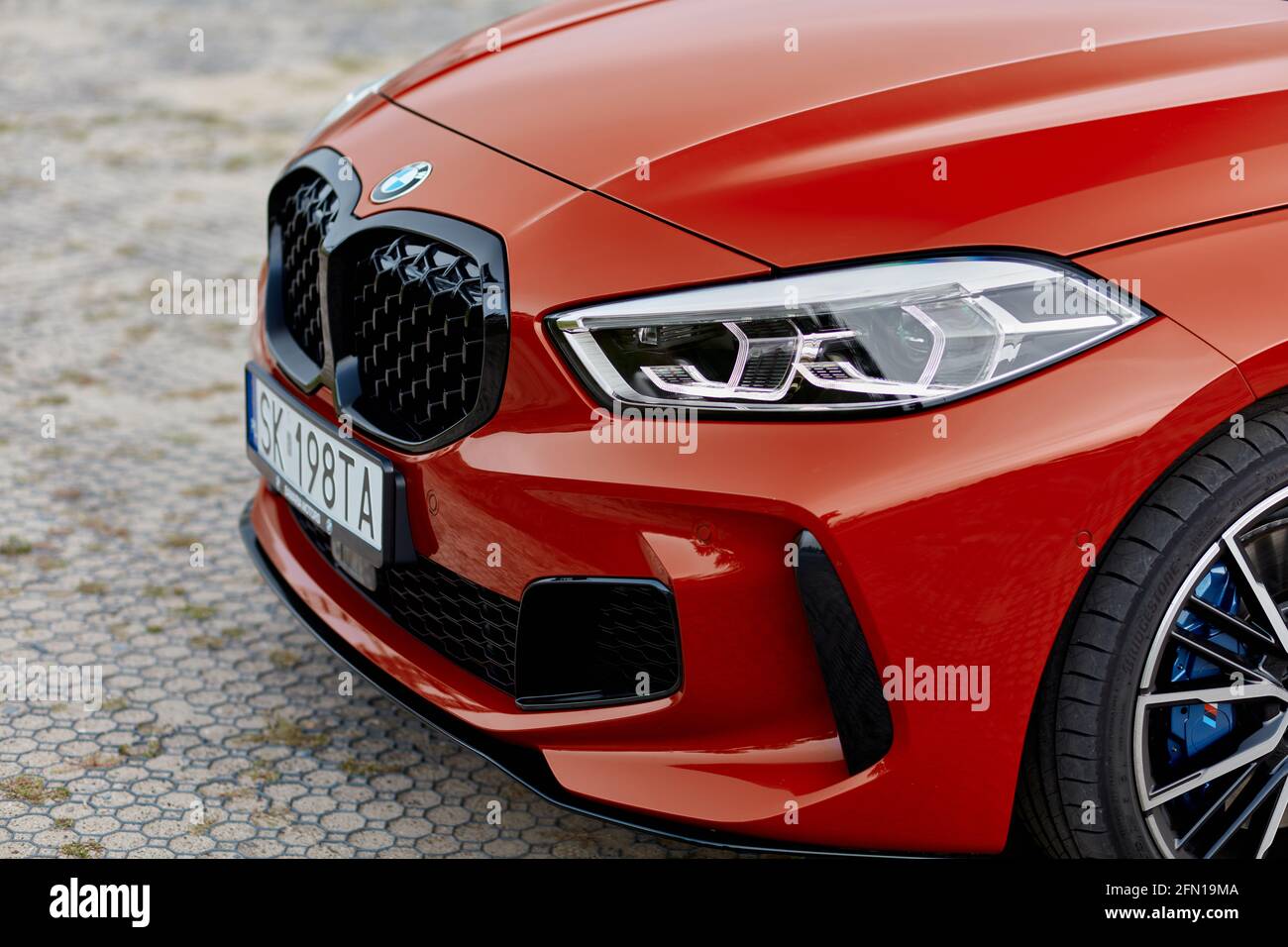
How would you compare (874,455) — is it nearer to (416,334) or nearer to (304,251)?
(416,334)

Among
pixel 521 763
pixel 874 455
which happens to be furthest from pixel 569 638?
pixel 874 455

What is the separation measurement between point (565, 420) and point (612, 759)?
0.49 metres

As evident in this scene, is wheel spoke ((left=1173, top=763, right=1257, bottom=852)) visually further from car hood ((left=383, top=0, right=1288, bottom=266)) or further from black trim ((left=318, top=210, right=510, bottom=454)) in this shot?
black trim ((left=318, top=210, right=510, bottom=454))

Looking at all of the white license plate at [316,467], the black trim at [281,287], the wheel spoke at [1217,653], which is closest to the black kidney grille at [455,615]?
the white license plate at [316,467]

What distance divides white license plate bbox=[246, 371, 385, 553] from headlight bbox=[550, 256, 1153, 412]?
0.49 metres

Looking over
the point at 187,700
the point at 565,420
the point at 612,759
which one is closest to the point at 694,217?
the point at 565,420

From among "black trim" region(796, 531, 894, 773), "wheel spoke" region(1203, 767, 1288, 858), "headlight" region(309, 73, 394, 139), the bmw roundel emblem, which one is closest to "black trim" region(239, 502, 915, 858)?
"black trim" region(796, 531, 894, 773)

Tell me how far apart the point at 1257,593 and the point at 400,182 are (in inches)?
58.0

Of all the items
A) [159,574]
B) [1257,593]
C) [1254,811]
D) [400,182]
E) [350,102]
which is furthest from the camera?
[159,574]

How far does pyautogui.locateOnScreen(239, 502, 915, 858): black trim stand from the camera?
2072 mm

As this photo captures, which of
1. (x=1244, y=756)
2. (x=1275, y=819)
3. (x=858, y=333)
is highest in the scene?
(x=858, y=333)

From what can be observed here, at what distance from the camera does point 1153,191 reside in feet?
6.68

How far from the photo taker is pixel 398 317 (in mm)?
2369
